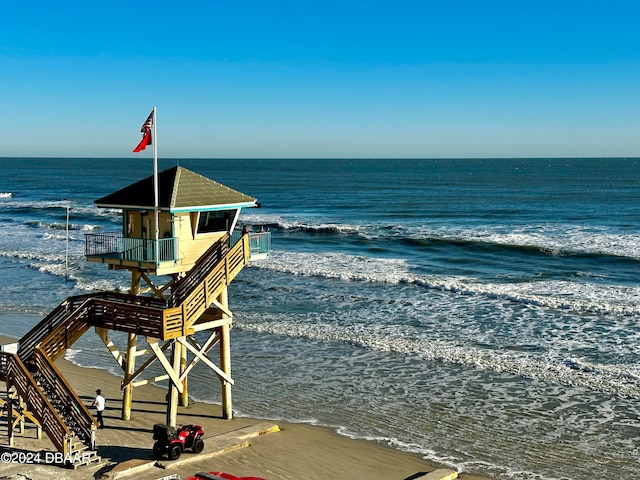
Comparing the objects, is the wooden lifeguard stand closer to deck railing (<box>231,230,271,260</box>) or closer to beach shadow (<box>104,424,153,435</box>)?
deck railing (<box>231,230,271,260</box>)

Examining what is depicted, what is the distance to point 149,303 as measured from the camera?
18500 millimetres

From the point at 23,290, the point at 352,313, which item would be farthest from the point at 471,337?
the point at 23,290

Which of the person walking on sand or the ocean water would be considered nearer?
the person walking on sand

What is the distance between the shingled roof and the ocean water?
620cm

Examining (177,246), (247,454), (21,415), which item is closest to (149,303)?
(177,246)

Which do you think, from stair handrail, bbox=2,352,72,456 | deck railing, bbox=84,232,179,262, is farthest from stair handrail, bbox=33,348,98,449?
deck railing, bbox=84,232,179,262

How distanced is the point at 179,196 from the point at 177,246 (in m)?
1.25

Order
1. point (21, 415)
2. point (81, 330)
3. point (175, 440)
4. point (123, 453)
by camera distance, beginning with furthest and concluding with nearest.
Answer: point (81, 330), point (21, 415), point (123, 453), point (175, 440)

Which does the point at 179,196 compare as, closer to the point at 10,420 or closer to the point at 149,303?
the point at 149,303

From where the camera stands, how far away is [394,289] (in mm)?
40125

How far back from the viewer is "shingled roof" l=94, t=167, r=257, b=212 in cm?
1856

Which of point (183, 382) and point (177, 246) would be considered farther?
point (183, 382)

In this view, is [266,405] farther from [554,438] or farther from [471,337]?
[471,337]

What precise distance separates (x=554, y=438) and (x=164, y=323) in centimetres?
1041
